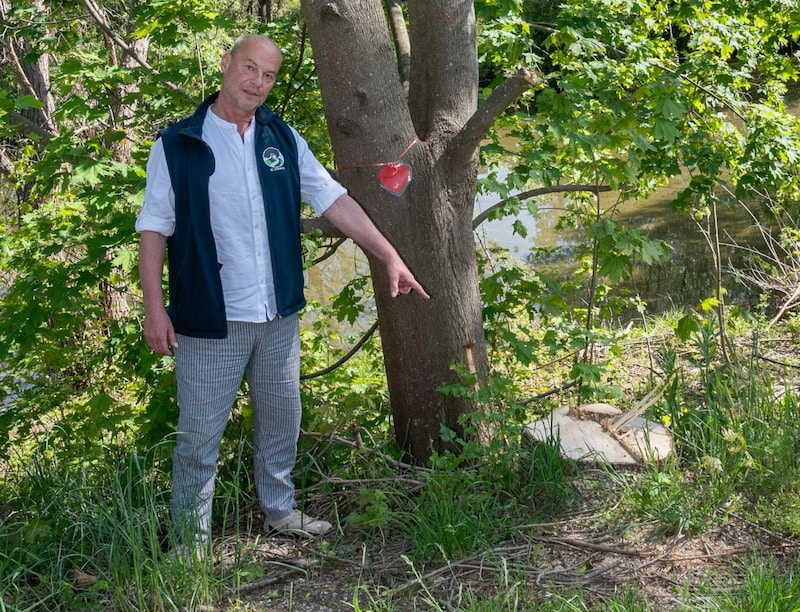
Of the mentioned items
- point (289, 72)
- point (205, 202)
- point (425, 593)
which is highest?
point (289, 72)

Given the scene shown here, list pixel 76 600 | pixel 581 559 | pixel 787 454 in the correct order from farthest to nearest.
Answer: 1. pixel 787 454
2. pixel 581 559
3. pixel 76 600

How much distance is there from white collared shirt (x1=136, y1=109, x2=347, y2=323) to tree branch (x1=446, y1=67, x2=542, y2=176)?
2.87 feet

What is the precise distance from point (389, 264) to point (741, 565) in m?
1.54

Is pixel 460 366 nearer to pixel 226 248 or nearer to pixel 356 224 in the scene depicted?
pixel 356 224

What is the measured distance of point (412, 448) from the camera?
3885mm

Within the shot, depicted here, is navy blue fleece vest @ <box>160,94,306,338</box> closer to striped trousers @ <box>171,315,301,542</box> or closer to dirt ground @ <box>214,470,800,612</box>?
striped trousers @ <box>171,315,301,542</box>

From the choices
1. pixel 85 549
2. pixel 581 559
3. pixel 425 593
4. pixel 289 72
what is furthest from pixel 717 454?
pixel 289 72

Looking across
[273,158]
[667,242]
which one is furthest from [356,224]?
[667,242]

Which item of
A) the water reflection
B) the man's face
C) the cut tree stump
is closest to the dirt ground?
the cut tree stump

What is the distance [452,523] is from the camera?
10.2 ft

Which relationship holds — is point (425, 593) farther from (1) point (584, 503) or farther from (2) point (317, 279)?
(2) point (317, 279)

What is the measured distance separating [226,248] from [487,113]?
1.11 metres

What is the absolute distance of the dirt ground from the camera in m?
2.82

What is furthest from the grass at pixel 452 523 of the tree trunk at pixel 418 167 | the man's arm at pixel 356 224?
the man's arm at pixel 356 224
